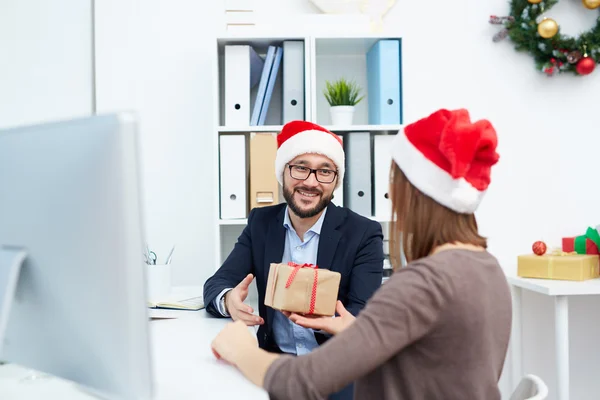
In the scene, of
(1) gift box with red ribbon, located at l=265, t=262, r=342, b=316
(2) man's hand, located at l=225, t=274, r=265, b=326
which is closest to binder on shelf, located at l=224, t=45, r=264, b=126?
(2) man's hand, located at l=225, t=274, r=265, b=326

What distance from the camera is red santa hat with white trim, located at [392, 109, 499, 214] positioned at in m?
1.08

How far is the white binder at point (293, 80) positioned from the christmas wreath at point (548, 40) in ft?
3.28

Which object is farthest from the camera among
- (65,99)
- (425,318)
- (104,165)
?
(65,99)

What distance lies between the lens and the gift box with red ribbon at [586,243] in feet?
8.14

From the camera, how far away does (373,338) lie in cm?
98

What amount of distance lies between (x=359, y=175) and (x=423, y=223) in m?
1.35

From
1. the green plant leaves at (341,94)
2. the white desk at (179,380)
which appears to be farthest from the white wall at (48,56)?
the white desk at (179,380)

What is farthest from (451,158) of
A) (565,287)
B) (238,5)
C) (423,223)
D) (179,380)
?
(238,5)

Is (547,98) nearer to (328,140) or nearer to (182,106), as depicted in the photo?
(328,140)

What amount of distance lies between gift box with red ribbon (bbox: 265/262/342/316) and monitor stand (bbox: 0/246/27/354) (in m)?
0.70

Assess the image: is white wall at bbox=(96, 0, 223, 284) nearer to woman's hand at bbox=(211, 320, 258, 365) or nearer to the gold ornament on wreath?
woman's hand at bbox=(211, 320, 258, 365)

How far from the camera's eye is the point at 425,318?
3.27ft

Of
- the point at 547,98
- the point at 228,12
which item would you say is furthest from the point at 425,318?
the point at 547,98

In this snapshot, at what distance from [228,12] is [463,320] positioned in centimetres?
188
